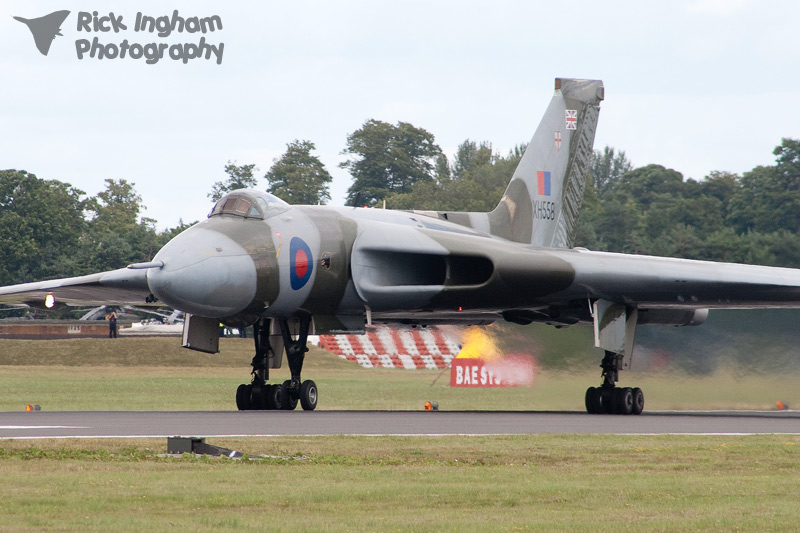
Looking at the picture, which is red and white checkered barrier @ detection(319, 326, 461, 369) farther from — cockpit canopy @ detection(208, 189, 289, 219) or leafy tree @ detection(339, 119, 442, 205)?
leafy tree @ detection(339, 119, 442, 205)

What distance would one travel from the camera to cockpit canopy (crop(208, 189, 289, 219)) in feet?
58.5

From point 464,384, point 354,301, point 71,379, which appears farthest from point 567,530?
point 71,379

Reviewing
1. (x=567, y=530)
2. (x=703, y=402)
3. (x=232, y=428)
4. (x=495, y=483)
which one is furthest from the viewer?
(x=703, y=402)

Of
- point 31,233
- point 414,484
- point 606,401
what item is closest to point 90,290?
point 606,401

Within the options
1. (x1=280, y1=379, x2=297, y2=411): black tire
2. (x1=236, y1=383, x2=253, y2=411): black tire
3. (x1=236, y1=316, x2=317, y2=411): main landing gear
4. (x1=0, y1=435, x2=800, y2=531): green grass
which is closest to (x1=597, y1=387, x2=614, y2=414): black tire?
(x1=236, y1=316, x2=317, y2=411): main landing gear

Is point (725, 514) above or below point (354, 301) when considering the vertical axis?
below

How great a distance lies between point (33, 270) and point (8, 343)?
119ft

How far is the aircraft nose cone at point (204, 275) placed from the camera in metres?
16.5

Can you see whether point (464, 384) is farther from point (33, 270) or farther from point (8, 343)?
point (33, 270)

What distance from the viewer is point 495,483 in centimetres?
917

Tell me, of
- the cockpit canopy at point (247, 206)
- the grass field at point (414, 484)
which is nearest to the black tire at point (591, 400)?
the cockpit canopy at point (247, 206)

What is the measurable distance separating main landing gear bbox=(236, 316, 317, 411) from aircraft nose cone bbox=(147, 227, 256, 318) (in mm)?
1992

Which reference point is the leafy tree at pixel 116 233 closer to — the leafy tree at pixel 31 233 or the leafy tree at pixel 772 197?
the leafy tree at pixel 31 233

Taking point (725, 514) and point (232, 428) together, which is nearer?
point (725, 514)
